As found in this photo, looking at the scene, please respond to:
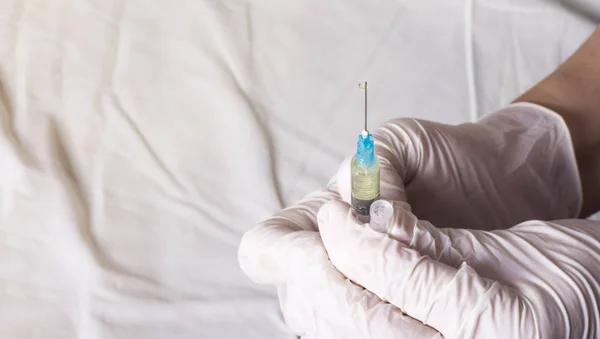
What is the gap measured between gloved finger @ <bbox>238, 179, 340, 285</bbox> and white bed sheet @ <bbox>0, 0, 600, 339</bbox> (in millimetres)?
102

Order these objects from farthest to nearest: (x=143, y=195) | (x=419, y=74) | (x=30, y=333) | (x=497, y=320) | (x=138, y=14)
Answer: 1. (x=138, y=14)
2. (x=419, y=74)
3. (x=143, y=195)
4. (x=30, y=333)
5. (x=497, y=320)

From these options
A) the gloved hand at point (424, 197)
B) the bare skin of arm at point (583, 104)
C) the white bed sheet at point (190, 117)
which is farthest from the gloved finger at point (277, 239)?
the bare skin of arm at point (583, 104)

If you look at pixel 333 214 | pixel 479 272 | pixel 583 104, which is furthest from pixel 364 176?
pixel 583 104

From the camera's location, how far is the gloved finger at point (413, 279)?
0.55 metres

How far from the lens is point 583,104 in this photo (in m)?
0.91

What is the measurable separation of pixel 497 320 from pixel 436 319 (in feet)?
0.19

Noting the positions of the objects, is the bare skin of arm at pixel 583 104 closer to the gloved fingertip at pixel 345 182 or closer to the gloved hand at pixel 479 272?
the gloved hand at pixel 479 272

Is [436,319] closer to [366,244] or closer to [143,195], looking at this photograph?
[366,244]

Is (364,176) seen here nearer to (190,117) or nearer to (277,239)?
(277,239)

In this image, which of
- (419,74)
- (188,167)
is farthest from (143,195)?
(419,74)

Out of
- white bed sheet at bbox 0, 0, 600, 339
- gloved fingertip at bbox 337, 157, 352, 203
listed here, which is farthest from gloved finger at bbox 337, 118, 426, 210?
white bed sheet at bbox 0, 0, 600, 339

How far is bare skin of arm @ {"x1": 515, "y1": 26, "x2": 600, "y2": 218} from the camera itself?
0.90 metres

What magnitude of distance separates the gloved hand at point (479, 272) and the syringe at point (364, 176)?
2cm

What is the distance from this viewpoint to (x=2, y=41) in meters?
1.18
